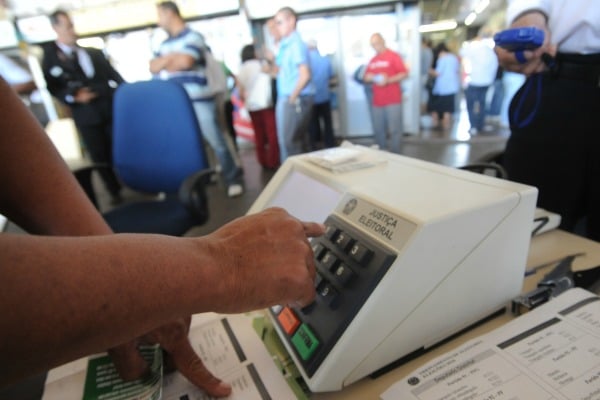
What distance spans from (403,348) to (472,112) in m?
5.01

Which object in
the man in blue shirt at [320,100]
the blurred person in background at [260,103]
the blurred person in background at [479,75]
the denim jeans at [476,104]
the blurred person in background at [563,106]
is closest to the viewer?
the blurred person in background at [563,106]

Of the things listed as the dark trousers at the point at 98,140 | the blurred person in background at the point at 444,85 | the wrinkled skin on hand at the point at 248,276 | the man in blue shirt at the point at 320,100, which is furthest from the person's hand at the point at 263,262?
the blurred person in background at the point at 444,85

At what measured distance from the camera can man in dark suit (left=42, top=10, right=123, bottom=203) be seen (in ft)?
7.99

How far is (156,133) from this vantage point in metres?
1.46

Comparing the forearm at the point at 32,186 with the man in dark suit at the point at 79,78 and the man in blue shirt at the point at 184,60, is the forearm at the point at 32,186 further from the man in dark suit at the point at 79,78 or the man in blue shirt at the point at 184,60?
the man in dark suit at the point at 79,78

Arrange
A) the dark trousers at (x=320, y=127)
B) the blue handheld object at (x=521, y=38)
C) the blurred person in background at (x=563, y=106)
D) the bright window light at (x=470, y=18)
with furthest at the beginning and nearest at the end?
the bright window light at (x=470, y=18) < the dark trousers at (x=320, y=127) < the blurred person in background at (x=563, y=106) < the blue handheld object at (x=521, y=38)

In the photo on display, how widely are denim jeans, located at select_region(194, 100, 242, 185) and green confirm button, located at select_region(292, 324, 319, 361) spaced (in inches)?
90.6

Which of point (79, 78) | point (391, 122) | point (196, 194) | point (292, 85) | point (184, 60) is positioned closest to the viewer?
point (196, 194)

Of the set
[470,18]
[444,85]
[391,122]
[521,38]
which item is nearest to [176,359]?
[521,38]

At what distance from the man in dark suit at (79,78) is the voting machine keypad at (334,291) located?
271 cm

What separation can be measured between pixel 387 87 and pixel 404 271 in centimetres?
341

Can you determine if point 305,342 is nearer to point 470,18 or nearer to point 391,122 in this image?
point 391,122

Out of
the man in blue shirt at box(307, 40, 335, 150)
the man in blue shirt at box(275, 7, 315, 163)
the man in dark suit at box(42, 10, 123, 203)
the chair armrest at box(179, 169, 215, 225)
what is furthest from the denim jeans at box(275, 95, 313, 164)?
the chair armrest at box(179, 169, 215, 225)

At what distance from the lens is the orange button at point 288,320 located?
0.44 meters
